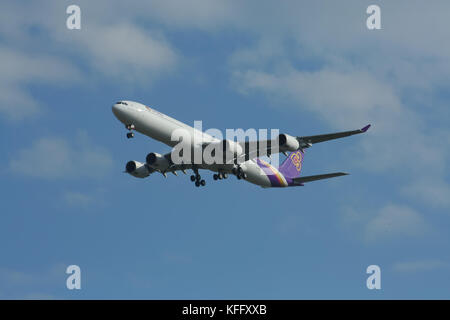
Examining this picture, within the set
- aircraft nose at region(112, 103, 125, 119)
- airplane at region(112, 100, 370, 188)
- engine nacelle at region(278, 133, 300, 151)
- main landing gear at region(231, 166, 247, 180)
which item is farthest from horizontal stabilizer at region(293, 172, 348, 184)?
aircraft nose at region(112, 103, 125, 119)

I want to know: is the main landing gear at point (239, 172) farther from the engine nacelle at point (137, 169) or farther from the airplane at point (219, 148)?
the engine nacelle at point (137, 169)

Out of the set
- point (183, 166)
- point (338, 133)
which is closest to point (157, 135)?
point (183, 166)

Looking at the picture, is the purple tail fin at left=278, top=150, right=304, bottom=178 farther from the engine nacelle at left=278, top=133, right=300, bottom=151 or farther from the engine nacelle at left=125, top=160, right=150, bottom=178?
the engine nacelle at left=125, top=160, right=150, bottom=178

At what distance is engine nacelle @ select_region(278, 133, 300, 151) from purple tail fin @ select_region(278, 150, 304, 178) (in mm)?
11641

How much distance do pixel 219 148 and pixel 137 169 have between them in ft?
38.0

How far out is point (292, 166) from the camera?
274ft

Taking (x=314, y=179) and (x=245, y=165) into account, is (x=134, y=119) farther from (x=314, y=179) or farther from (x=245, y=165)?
(x=314, y=179)

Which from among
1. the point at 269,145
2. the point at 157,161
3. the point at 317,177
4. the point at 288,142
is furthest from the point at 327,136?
the point at 157,161

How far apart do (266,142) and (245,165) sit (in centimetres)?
535

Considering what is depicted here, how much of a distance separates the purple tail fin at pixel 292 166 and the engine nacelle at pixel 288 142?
1164cm

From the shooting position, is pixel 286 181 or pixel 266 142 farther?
pixel 286 181

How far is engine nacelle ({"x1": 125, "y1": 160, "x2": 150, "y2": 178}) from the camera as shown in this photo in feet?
257

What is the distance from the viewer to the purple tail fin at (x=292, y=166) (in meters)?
81.8

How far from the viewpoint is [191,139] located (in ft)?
228
